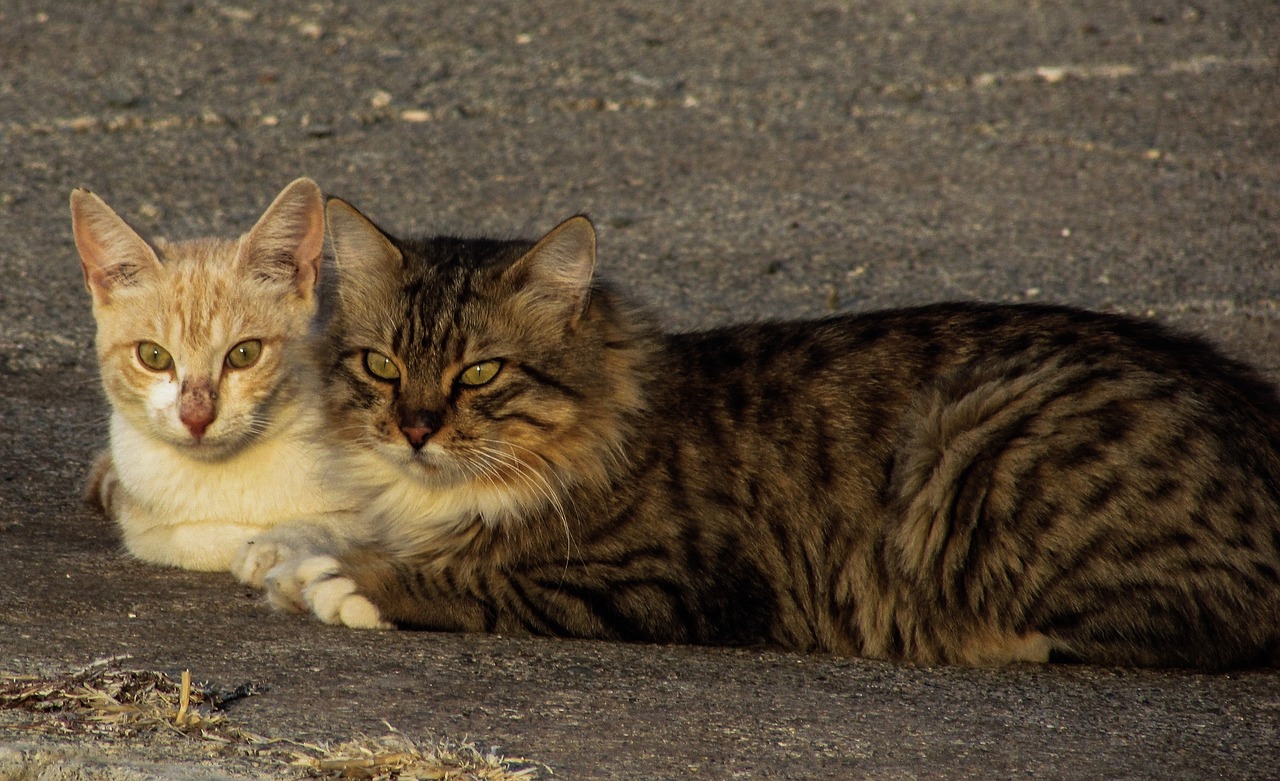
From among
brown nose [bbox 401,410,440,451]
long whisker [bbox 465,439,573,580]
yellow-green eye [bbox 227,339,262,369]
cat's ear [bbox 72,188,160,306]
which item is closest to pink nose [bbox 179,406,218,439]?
yellow-green eye [bbox 227,339,262,369]

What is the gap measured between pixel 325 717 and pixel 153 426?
162 cm

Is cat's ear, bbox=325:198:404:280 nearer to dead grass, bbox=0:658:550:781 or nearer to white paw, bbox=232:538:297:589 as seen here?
white paw, bbox=232:538:297:589

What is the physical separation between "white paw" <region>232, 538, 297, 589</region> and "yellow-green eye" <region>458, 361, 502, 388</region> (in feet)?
2.51

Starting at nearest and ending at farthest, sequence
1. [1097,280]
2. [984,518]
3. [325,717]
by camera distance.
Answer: [325,717], [984,518], [1097,280]

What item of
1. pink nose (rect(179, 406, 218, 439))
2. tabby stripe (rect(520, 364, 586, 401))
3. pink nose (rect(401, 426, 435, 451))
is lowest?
pink nose (rect(179, 406, 218, 439))

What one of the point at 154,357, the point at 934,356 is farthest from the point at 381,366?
the point at 934,356

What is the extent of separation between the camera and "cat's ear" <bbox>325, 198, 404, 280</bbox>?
4086mm

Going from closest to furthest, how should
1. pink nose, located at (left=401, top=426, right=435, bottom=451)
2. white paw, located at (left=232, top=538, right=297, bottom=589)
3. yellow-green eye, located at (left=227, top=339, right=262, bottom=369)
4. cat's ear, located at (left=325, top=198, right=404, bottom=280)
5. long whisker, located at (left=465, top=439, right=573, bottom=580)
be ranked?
1. pink nose, located at (left=401, top=426, right=435, bottom=451)
2. long whisker, located at (left=465, top=439, right=573, bottom=580)
3. cat's ear, located at (left=325, top=198, right=404, bottom=280)
4. white paw, located at (left=232, top=538, right=297, bottom=589)
5. yellow-green eye, located at (left=227, top=339, right=262, bottom=369)

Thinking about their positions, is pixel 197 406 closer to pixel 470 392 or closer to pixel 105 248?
pixel 105 248

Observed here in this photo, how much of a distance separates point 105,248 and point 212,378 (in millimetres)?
578

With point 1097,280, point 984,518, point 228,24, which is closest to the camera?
point 984,518

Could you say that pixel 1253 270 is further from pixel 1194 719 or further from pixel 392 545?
pixel 392 545

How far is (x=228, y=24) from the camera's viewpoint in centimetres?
1033

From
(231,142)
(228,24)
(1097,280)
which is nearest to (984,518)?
(1097,280)
